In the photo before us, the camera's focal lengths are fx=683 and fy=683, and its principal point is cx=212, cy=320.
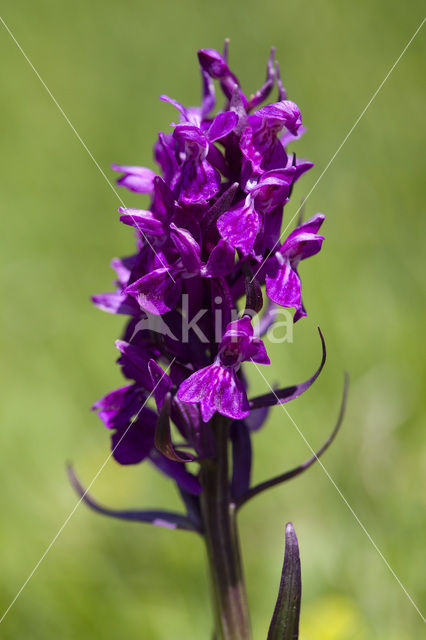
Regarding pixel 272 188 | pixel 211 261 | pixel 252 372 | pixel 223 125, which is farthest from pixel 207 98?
pixel 252 372

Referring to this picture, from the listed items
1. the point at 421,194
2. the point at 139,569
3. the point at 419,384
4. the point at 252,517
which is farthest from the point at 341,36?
the point at 139,569

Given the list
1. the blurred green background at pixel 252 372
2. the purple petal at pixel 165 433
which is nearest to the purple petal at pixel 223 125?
the purple petal at pixel 165 433

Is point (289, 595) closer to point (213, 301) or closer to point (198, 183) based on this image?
point (213, 301)

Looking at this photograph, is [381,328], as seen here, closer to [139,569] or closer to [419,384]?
[419,384]

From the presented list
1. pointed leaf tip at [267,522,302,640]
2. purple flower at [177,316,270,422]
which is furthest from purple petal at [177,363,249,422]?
pointed leaf tip at [267,522,302,640]

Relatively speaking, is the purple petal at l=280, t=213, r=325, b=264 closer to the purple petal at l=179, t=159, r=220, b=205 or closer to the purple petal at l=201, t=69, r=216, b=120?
the purple petal at l=179, t=159, r=220, b=205
